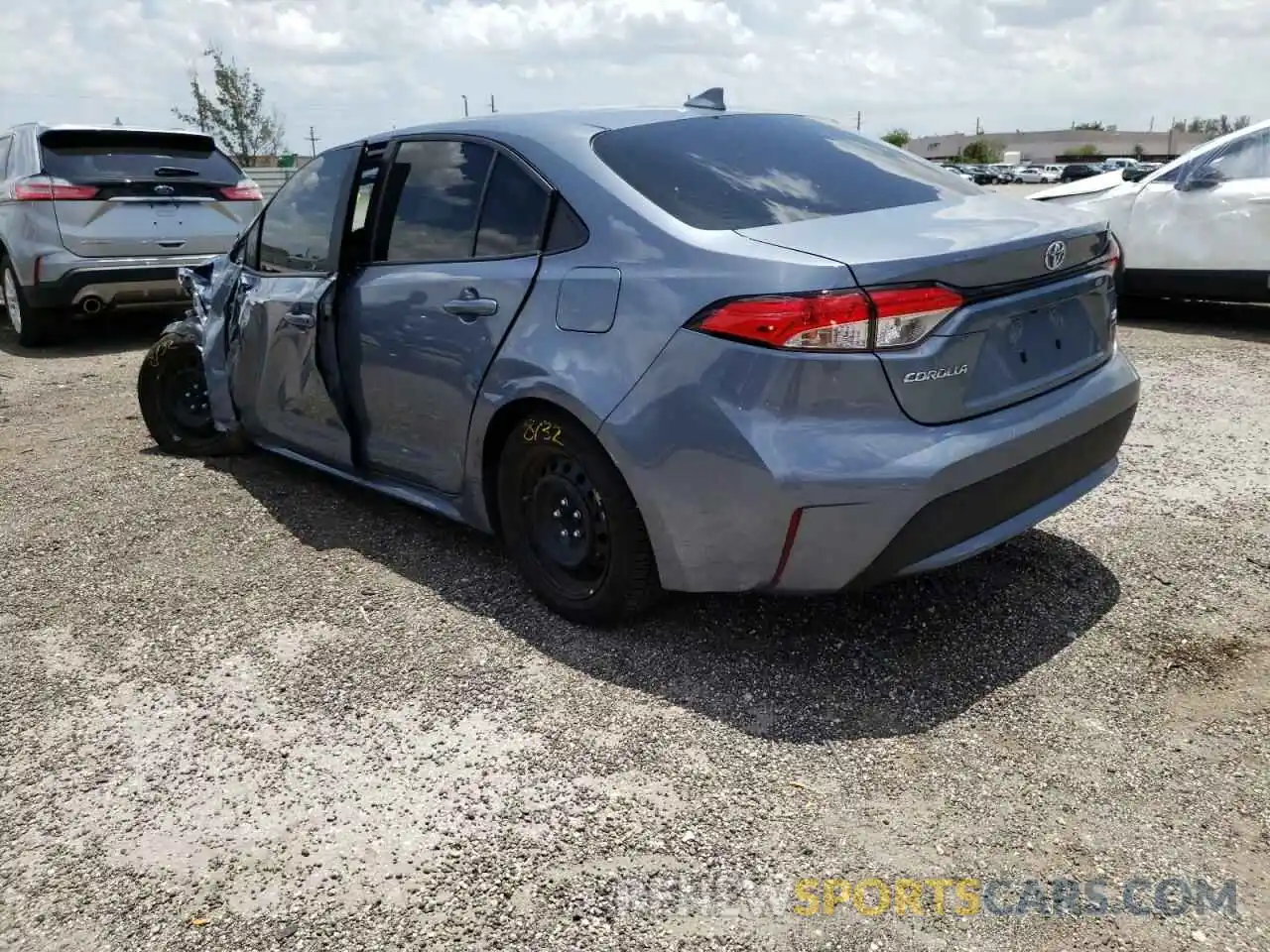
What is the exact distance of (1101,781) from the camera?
2.53 m

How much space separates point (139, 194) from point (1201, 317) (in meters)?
8.62

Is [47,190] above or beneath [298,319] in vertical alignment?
above

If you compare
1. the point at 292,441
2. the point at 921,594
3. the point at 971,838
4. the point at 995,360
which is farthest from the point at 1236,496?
the point at 292,441

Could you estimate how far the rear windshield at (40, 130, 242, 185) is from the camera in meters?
8.16

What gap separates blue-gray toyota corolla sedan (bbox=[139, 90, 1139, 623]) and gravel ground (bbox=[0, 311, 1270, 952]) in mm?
363

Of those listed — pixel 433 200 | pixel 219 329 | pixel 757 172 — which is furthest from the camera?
pixel 219 329

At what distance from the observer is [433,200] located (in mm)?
3762

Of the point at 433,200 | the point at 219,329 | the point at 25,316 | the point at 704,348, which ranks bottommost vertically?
the point at 25,316

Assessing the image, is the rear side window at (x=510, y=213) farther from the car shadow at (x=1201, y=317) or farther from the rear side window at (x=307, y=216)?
the car shadow at (x=1201, y=317)

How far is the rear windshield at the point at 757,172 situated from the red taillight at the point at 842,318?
378mm

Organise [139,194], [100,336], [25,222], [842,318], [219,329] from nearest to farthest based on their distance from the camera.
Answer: [842,318] < [219,329] < [25,222] < [139,194] < [100,336]

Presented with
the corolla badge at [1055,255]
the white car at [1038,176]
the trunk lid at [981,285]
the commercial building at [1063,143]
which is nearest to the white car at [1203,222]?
the trunk lid at [981,285]

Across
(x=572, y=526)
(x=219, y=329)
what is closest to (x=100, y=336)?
Result: (x=219, y=329)

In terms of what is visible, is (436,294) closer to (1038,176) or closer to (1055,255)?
(1055,255)
